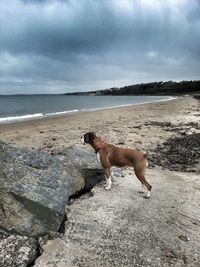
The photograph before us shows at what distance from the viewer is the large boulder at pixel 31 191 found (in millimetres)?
5746

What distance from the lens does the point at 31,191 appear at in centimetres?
606

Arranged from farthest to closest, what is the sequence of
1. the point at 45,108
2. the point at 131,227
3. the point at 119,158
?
1. the point at 45,108
2. the point at 119,158
3. the point at 131,227

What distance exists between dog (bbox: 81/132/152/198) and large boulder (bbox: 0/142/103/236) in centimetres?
109

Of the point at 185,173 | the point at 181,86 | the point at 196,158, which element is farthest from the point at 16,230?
the point at 181,86

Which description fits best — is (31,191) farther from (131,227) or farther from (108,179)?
(108,179)

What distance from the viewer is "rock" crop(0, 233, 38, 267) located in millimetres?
5191

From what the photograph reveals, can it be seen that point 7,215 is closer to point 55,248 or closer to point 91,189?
point 55,248

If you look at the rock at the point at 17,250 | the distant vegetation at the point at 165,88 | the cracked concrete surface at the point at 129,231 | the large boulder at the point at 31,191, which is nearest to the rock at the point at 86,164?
the cracked concrete surface at the point at 129,231

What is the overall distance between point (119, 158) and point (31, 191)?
2530 mm

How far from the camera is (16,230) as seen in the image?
5.66 m

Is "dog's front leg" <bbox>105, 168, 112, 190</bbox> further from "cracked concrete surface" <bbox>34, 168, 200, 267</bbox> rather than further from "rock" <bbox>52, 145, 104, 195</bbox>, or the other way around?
"rock" <bbox>52, 145, 104, 195</bbox>

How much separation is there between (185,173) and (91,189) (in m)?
3.46

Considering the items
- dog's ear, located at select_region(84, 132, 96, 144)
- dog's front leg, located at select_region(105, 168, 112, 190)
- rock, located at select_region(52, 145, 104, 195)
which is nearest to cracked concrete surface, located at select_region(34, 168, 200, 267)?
dog's front leg, located at select_region(105, 168, 112, 190)

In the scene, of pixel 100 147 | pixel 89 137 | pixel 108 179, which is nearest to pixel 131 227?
pixel 108 179
